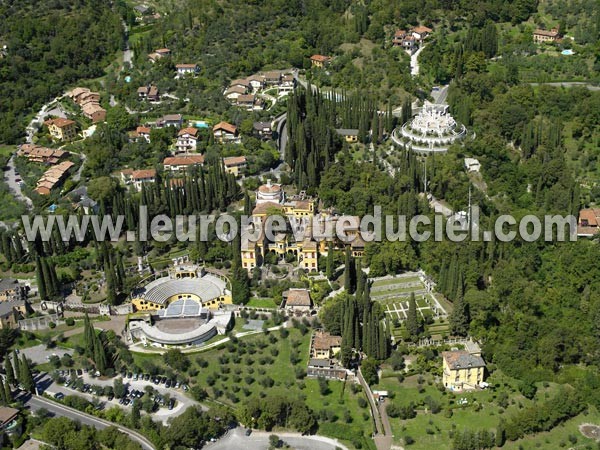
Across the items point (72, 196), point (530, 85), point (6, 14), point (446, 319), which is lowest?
point (446, 319)

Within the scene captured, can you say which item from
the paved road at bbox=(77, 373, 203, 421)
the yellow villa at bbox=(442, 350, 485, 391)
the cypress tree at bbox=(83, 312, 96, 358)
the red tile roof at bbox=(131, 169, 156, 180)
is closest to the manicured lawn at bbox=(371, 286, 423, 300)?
the yellow villa at bbox=(442, 350, 485, 391)

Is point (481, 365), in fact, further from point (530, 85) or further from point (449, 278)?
point (530, 85)

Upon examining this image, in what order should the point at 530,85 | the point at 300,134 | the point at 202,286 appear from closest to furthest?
the point at 202,286 < the point at 300,134 < the point at 530,85

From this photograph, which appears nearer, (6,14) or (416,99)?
(416,99)

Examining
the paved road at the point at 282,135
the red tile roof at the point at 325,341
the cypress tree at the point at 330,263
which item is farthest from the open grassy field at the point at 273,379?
the paved road at the point at 282,135

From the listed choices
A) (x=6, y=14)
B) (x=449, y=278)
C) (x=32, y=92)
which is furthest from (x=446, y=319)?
(x=6, y=14)

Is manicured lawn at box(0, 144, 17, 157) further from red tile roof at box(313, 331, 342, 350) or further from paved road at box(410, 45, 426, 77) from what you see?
red tile roof at box(313, 331, 342, 350)
